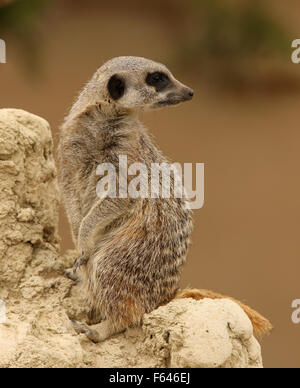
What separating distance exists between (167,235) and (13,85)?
2762 millimetres

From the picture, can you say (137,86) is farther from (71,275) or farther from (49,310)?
(49,310)

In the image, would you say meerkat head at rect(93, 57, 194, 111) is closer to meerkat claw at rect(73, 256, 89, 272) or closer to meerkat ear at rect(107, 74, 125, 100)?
meerkat ear at rect(107, 74, 125, 100)

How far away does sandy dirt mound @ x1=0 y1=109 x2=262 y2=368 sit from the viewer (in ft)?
5.65

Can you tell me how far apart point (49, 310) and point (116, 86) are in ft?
2.21

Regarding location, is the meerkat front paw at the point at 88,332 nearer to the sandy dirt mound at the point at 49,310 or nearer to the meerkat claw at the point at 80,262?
the sandy dirt mound at the point at 49,310

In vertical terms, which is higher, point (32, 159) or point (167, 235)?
point (32, 159)

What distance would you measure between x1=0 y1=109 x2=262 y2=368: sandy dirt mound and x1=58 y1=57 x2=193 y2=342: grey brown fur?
69 millimetres

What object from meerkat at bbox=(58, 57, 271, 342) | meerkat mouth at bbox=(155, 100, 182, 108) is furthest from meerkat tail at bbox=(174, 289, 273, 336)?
meerkat mouth at bbox=(155, 100, 182, 108)

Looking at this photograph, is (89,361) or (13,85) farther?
(13,85)

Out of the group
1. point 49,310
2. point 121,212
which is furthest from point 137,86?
point 49,310

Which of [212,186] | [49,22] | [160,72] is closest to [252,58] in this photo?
[212,186]

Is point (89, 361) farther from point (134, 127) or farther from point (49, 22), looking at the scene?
point (49, 22)

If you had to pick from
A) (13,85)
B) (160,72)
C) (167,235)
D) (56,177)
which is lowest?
(167,235)

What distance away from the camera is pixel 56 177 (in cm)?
220
